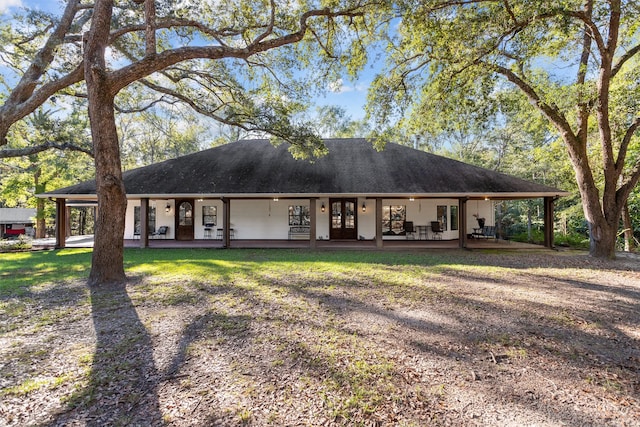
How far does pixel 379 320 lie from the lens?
4.46 m

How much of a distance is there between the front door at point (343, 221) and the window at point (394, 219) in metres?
1.63

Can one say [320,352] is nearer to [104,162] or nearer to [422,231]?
[104,162]

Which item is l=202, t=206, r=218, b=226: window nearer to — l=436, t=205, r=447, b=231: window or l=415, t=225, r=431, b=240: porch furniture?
l=415, t=225, r=431, b=240: porch furniture

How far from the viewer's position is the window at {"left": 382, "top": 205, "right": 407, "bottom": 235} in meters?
15.7

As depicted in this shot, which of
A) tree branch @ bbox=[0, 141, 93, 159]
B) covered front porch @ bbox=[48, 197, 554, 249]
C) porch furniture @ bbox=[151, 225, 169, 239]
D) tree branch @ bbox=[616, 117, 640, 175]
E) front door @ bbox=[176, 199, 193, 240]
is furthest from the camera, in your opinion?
front door @ bbox=[176, 199, 193, 240]

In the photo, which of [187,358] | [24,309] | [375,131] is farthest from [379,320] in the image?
[375,131]

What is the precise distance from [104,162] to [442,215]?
1472cm

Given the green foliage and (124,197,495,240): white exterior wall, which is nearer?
the green foliage

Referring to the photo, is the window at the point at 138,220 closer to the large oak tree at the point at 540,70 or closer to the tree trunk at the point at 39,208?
the tree trunk at the point at 39,208

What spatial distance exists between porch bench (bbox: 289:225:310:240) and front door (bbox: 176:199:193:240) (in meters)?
5.52

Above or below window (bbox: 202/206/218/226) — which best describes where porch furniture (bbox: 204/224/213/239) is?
below

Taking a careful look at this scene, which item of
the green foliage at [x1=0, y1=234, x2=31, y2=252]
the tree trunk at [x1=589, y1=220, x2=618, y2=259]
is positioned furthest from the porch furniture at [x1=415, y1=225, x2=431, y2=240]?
→ the green foliage at [x1=0, y1=234, x2=31, y2=252]

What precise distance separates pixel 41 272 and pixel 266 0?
10294mm

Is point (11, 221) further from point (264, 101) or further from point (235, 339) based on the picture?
point (235, 339)
